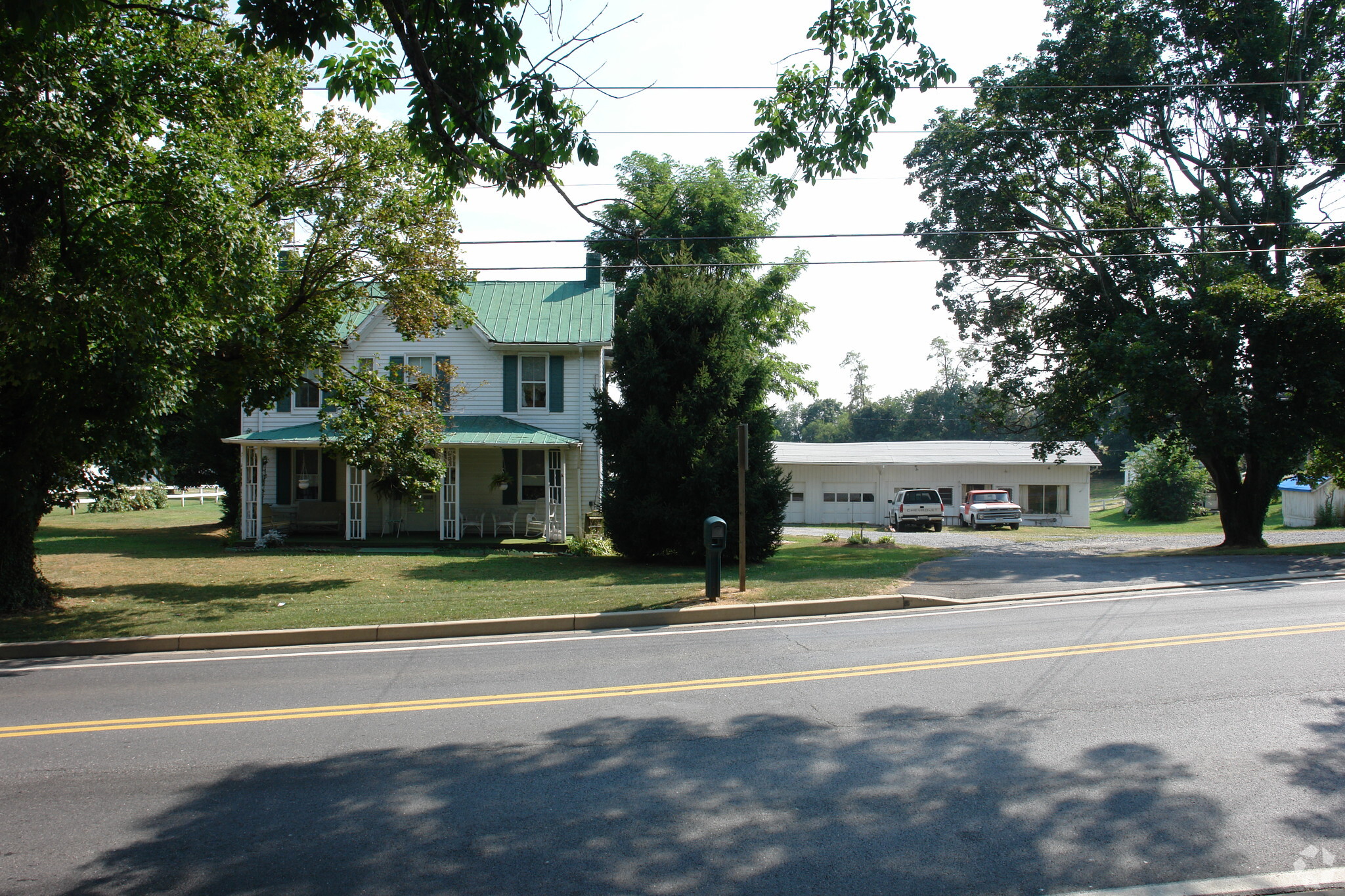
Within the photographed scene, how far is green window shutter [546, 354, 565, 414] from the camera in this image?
24328 millimetres

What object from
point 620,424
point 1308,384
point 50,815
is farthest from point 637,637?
point 1308,384

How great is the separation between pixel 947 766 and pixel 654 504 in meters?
12.4

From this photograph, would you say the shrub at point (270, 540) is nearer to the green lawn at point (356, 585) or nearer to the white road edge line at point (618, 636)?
the green lawn at point (356, 585)

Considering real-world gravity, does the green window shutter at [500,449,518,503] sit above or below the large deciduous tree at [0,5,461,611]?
below

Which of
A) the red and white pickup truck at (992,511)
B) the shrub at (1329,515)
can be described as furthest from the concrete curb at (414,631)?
the shrub at (1329,515)

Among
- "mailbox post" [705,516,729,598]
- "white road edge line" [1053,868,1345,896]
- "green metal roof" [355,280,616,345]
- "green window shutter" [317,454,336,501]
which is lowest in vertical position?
"white road edge line" [1053,868,1345,896]

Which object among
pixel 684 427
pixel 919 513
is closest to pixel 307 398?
pixel 684 427

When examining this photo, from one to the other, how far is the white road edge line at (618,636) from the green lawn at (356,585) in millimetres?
1006

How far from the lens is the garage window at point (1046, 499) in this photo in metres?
41.8

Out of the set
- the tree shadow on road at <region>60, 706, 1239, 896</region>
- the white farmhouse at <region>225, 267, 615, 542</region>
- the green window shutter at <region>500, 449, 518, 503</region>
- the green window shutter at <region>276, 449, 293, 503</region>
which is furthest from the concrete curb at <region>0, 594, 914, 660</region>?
the green window shutter at <region>276, 449, 293, 503</region>

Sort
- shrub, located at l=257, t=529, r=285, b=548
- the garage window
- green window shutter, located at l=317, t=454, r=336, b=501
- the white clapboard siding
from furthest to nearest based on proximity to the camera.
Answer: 1. the garage window
2. green window shutter, located at l=317, t=454, r=336, b=501
3. the white clapboard siding
4. shrub, located at l=257, t=529, r=285, b=548

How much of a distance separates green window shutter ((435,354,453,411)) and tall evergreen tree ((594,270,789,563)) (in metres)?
3.40

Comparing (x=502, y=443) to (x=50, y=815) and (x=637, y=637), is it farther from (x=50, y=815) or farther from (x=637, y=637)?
(x=50, y=815)

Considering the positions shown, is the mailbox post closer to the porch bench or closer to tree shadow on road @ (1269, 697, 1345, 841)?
tree shadow on road @ (1269, 697, 1345, 841)
